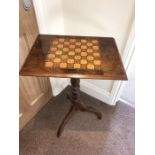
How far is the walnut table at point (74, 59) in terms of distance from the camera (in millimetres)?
825

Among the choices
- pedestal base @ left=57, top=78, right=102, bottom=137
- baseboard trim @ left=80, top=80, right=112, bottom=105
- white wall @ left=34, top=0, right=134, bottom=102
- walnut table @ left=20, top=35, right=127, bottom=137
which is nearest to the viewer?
walnut table @ left=20, top=35, right=127, bottom=137

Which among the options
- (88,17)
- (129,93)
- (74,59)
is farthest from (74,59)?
(129,93)

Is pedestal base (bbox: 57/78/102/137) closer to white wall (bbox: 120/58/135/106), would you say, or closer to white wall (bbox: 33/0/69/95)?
white wall (bbox: 120/58/135/106)

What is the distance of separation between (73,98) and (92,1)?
78 centimetres

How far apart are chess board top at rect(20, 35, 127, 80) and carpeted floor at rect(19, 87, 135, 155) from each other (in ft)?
2.61

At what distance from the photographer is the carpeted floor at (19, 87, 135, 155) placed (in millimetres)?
1305

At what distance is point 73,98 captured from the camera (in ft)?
4.25

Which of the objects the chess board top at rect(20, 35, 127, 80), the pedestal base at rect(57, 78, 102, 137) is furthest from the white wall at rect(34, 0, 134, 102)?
the pedestal base at rect(57, 78, 102, 137)

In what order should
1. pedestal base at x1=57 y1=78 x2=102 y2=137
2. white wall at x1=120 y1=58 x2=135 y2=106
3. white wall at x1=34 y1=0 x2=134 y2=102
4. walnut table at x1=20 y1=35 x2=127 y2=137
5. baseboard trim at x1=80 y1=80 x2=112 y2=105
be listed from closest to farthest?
walnut table at x1=20 y1=35 x2=127 y2=137 → white wall at x1=34 y1=0 x2=134 y2=102 → pedestal base at x1=57 y1=78 x2=102 y2=137 → baseboard trim at x1=80 y1=80 x2=112 y2=105 → white wall at x1=120 y1=58 x2=135 y2=106

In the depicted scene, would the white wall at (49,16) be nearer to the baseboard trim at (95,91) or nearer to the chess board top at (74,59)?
the chess board top at (74,59)

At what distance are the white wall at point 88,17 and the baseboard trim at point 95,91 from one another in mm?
152
